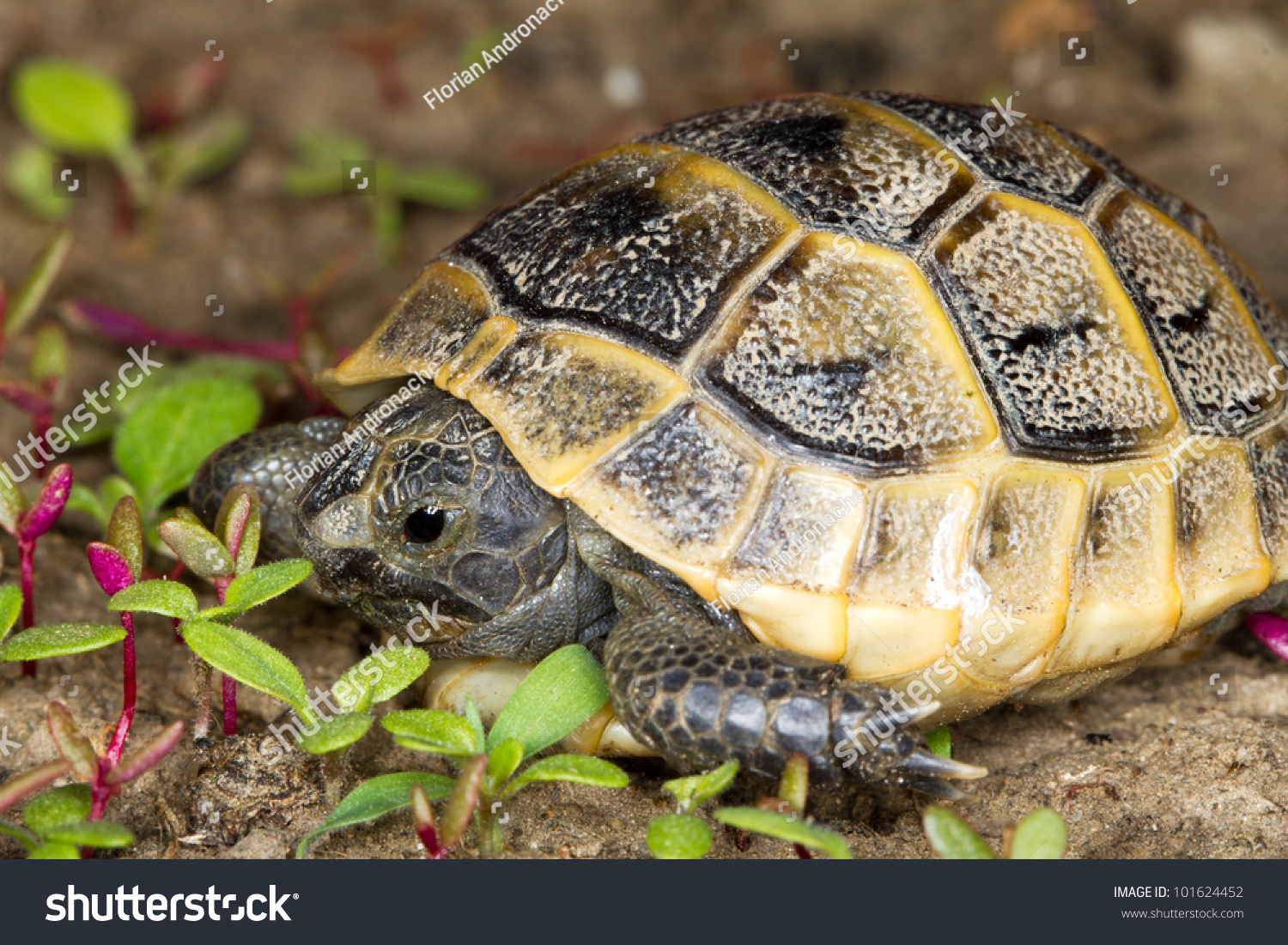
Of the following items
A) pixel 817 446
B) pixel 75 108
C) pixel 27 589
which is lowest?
pixel 27 589

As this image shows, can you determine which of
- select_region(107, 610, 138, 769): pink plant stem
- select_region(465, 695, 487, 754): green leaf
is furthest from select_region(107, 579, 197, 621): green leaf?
select_region(465, 695, 487, 754): green leaf

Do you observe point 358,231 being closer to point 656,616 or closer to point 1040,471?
point 656,616

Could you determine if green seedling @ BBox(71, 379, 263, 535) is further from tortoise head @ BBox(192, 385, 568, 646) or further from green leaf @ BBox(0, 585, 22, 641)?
tortoise head @ BBox(192, 385, 568, 646)

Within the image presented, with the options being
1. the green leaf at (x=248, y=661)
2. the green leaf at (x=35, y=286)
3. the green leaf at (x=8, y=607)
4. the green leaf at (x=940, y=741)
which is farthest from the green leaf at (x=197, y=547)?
the green leaf at (x=940, y=741)

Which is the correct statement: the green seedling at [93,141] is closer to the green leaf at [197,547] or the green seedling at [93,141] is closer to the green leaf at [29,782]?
the green leaf at [197,547]

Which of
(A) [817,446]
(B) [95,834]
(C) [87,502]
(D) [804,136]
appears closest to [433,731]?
(B) [95,834]

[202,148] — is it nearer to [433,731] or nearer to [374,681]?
[374,681]

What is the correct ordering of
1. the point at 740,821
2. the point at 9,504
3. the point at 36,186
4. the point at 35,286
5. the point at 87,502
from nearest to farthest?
the point at 740,821 < the point at 9,504 < the point at 87,502 < the point at 35,286 < the point at 36,186

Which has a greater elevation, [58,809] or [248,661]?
[248,661]
